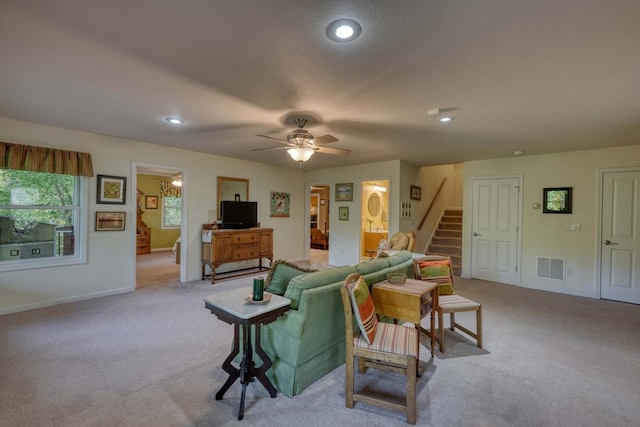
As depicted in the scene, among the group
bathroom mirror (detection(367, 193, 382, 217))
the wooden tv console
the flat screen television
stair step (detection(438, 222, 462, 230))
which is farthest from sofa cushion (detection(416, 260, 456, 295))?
bathroom mirror (detection(367, 193, 382, 217))

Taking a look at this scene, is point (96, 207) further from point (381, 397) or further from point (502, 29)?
point (502, 29)

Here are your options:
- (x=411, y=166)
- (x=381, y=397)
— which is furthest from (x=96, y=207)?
(x=411, y=166)

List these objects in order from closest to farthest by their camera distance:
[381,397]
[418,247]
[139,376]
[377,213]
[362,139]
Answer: [381,397] → [139,376] → [362,139] → [418,247] → [377,213]

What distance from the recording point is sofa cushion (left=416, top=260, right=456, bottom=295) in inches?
122

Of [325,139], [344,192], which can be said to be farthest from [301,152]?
[344,192]

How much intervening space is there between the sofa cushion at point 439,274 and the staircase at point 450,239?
3214 mm

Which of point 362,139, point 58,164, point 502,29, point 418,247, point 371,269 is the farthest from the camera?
point 418,247

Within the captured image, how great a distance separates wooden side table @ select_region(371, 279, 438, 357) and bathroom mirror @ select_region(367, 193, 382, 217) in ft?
19.0

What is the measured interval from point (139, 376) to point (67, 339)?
1.25m

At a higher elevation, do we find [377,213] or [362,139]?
[362,139]

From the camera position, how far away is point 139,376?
226cm

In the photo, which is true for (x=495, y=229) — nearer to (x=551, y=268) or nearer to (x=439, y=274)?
(x=551, y=268)

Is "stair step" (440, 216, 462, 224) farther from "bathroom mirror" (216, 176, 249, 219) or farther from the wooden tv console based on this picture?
"bathroom mirror" (216, 176, 249, 219)

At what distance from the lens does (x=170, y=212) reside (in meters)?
8.80
